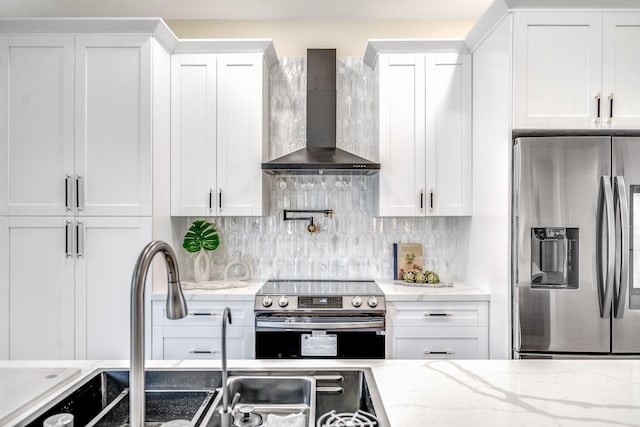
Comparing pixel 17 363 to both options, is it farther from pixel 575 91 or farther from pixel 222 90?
pixel 575 91

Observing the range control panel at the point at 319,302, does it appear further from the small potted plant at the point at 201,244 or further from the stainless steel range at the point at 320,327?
the small potted plant at the point at 201,244

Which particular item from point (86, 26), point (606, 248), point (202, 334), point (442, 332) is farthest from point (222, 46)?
point (606, 248)

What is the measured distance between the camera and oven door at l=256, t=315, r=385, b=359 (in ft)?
8.83

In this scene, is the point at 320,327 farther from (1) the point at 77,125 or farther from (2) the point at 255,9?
(2) the point at 255,9

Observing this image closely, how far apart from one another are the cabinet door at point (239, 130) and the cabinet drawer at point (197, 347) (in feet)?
2.87

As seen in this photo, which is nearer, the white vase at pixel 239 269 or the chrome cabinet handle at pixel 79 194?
the chrome cabinet handle at pixel 79 194

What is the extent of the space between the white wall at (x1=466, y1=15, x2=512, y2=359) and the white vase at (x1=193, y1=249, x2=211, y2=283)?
188 cm

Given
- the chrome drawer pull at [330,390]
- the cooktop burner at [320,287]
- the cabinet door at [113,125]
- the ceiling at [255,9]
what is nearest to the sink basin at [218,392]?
the chrome drawer pull at [330,390]

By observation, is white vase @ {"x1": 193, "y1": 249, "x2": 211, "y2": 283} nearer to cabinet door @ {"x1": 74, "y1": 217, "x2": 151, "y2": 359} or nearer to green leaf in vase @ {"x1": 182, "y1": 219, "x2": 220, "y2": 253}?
green leaf in vase @ {"x1": 182, "y1": 219, "x2": 220, "y2": 253}

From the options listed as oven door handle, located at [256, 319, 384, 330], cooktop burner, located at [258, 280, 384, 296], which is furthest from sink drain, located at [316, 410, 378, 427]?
cooktop burner, located at [258, 280, 384, 296]

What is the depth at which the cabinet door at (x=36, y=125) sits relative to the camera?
9.01 ft

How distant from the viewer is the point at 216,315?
2789 mm

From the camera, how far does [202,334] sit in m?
2.77

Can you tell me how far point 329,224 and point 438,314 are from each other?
108 cm
